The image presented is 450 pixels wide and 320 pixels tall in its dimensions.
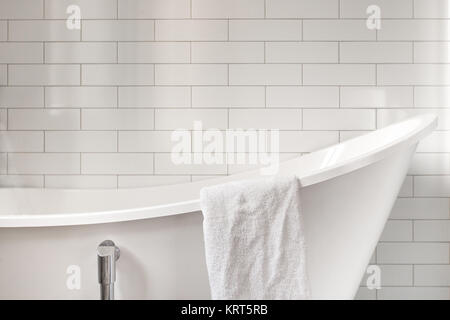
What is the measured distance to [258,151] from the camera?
82.5 inches

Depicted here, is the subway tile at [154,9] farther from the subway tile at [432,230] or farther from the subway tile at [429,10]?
the subway tile at [432,230]

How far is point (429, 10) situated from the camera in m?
2.06

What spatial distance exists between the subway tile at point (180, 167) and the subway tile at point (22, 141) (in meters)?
0.56

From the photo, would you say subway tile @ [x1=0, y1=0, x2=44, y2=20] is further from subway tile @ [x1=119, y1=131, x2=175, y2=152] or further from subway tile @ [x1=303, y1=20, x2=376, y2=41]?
subway tile @ [x1=303, y1=20, x2=376, y2=41]

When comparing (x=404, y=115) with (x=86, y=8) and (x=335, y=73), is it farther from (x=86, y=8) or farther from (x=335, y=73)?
(x=86, y=8)

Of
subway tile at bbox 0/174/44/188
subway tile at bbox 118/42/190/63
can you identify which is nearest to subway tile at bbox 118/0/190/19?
subway tile at bbox 118/42/190/63

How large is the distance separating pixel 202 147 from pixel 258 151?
0.87 feet

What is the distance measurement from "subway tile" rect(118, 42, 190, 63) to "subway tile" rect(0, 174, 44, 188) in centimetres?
70

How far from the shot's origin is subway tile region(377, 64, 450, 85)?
81.4 inches

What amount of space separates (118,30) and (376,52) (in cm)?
120

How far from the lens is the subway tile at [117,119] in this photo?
6.87 feet

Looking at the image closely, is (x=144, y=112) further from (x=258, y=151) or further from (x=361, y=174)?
(x=361, y=174)

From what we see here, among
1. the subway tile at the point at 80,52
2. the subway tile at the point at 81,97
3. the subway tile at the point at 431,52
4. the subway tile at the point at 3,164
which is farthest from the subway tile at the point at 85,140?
the subway tile at the point at 431,52
